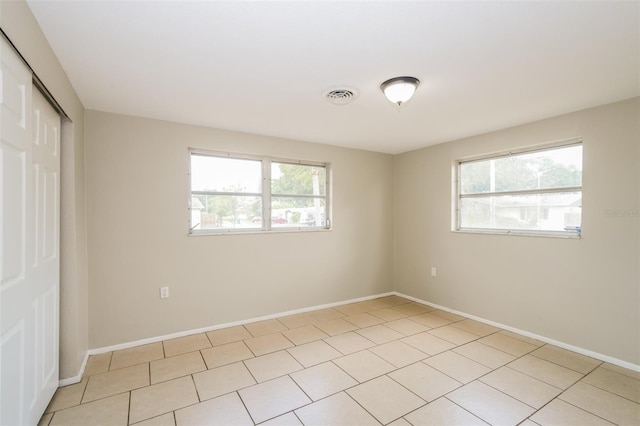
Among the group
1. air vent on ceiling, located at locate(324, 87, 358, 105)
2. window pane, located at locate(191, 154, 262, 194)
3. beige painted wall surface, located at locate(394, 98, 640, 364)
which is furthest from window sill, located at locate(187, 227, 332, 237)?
air vent on ceiling, located at locate(324, 87, 358, 105)

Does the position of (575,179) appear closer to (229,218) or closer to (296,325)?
(296,325)

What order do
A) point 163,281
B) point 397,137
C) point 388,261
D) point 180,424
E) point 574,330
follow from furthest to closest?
point 388,261, point 397,137, point 163,281, point 574,330, point 180,424

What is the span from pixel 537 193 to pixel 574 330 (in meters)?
1.40

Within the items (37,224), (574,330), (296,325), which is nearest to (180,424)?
(37,224)

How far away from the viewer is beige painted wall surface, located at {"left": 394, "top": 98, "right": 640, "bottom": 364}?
2.60 metres

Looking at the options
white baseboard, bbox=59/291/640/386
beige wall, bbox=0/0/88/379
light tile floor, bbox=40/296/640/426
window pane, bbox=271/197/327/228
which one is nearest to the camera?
light tile floor, bbox=40/296/640/426

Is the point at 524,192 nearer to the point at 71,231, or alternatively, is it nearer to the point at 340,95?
the point at 340,95

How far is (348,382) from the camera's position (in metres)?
2.35

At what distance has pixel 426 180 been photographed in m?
4.35

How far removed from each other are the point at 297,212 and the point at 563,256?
9.76ft

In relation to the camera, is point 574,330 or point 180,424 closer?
point 180,424

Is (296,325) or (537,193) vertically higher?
(537,193)

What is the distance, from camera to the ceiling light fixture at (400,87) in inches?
85.4

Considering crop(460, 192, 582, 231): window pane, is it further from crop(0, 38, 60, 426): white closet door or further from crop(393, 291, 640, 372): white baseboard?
crop(0, 38, 60, 426): white closet door
